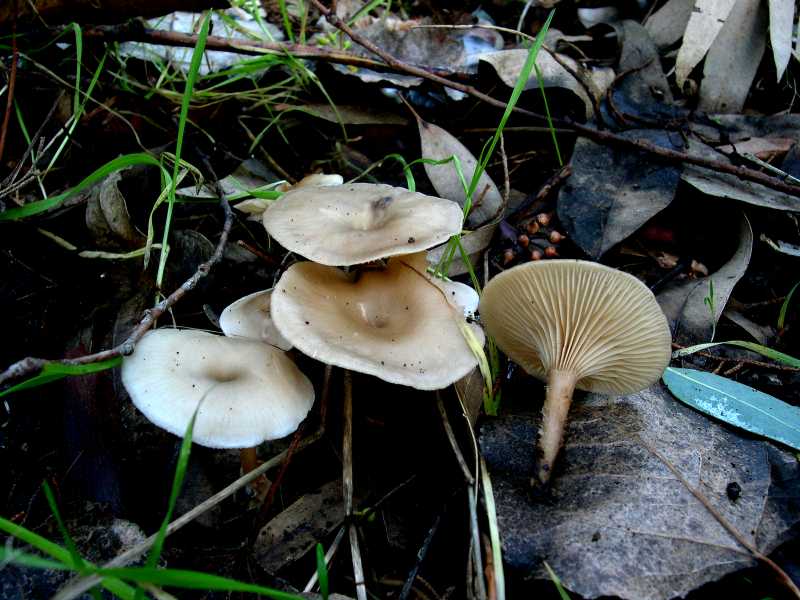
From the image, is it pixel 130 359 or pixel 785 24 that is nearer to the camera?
pixel 130 359

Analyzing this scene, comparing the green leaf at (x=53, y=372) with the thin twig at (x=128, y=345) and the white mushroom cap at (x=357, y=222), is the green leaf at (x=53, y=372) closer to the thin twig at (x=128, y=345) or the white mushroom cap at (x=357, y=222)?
the thin twig at (x=128, y=345)

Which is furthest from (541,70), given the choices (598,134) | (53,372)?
(53,372)

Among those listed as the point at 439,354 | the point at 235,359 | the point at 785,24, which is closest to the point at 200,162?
the point at 235,359

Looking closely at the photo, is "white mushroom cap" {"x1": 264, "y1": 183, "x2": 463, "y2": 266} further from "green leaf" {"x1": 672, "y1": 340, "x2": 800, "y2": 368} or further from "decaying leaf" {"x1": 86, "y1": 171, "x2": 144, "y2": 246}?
"green leaf" {"x1": 672, "y1": 340, "x2": 800, "y2": 368}

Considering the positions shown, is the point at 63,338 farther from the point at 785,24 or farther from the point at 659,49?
the point at 785,24

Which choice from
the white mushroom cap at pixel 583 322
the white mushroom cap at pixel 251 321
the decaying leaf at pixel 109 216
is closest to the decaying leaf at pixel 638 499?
the white mushroom cap at pixel 583 322

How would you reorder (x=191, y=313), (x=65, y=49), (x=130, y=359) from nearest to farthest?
(x=130, y=359)
(x=191, y=313)
(x=65, y=49)
